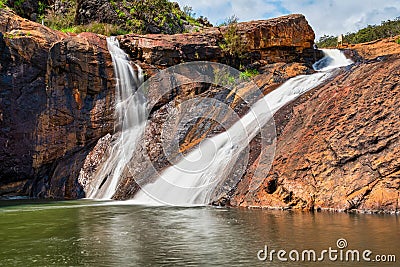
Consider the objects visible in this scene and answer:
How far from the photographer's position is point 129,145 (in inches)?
879

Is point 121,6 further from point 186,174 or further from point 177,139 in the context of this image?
point 186,174

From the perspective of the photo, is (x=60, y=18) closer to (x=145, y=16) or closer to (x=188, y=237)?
(x=145, y=16)

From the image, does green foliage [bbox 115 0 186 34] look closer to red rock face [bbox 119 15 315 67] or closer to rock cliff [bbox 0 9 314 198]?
red rock face [bbox 119 15 315 67]

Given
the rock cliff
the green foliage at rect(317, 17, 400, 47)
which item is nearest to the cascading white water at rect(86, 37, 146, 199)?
the rock cliff

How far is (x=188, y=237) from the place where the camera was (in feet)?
30.5

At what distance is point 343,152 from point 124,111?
14064mm

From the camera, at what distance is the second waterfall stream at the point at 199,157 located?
15672 mm

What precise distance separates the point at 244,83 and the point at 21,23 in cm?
1190

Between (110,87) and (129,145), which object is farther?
(110,87)

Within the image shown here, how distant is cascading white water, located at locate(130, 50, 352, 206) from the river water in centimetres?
236

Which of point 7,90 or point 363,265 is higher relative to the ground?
point 7,90

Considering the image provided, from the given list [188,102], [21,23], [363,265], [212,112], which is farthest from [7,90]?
[363,265]

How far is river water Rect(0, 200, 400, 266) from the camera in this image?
7.33 metres

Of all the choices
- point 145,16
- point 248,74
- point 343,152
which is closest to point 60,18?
point 145,16
